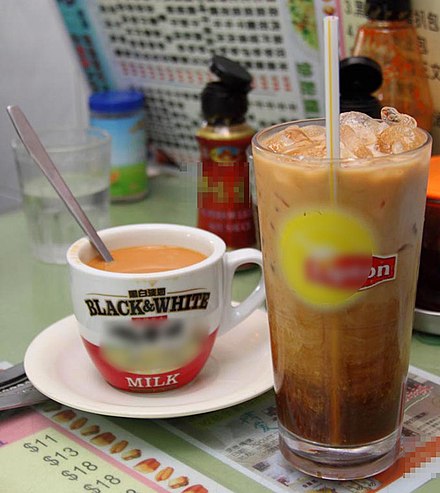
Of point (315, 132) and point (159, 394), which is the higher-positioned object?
point (315, 132)

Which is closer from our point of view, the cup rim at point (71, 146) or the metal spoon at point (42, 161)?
the metal spoon at point (42, 161)

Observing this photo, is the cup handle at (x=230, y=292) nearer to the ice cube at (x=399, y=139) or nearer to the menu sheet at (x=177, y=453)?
the menu sheet at (x=177, y=453)

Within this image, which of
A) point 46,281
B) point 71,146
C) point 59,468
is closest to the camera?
point 59,468

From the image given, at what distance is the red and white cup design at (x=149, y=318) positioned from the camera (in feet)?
2.27

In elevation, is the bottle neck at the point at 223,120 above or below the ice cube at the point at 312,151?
below

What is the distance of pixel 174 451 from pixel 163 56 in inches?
32.7

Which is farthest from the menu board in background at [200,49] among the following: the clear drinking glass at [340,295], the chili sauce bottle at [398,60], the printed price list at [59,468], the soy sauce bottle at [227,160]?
the printed price list at [59,468]

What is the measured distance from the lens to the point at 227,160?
3.50ft

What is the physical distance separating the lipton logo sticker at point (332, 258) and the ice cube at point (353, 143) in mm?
47

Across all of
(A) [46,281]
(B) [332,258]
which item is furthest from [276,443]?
(A) [46,281]

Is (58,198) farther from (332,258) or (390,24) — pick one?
(332,258)

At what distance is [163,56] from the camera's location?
136 centimetres

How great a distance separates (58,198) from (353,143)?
24.2 inches

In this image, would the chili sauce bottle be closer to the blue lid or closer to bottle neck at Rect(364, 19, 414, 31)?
bottle neck at Rect(364, 19, 414, 31)
